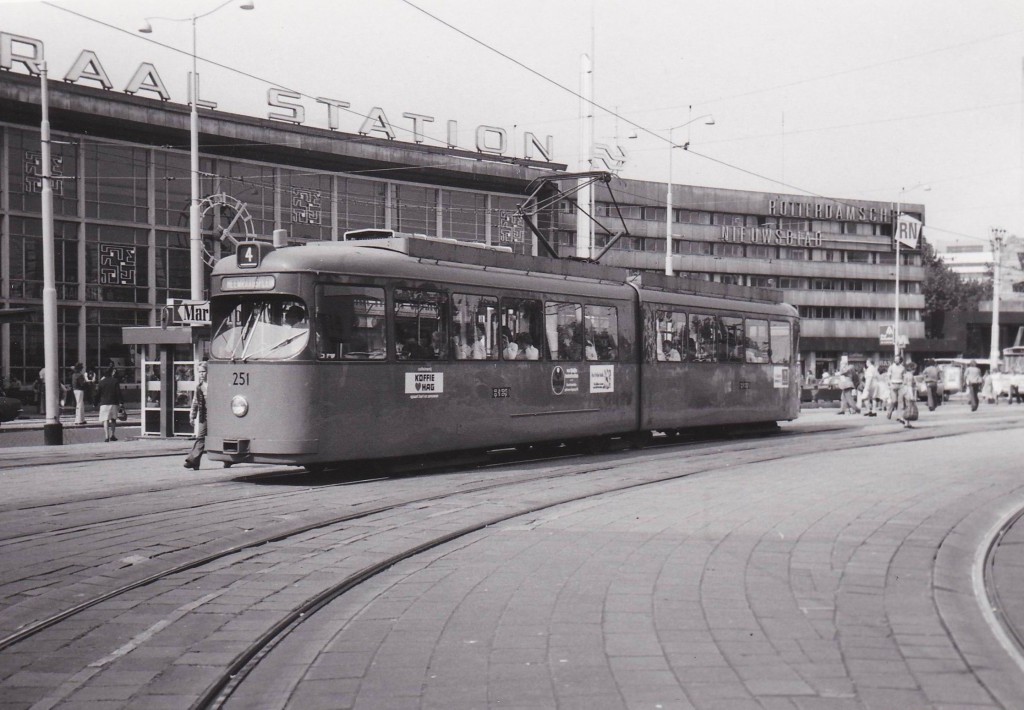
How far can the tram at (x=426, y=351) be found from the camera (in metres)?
12.6

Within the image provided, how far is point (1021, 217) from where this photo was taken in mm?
12836

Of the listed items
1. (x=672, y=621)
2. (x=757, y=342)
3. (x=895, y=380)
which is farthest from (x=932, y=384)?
(x=672, y=621)

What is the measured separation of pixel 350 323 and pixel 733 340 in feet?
34.1

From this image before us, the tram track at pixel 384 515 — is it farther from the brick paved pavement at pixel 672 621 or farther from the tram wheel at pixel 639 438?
the tram wheel at pixel 639 438

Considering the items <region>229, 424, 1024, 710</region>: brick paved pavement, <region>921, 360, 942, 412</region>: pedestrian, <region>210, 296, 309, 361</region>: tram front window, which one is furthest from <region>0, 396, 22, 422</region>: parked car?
<region>921, 360, 942, 412</region>: pedestrian

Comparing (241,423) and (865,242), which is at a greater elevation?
(865,242)

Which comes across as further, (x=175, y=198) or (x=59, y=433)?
(x=175, y=198)

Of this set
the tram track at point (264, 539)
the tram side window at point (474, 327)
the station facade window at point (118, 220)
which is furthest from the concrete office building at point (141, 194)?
the tram track at point (264, 539)

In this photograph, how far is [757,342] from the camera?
22.1m

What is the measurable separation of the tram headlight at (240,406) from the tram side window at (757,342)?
1180 cm

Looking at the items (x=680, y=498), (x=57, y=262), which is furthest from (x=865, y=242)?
(x=680, y=498)

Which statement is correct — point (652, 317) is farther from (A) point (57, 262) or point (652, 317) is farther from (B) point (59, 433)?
(A) point (57, 262)

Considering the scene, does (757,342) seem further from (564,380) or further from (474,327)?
(474,327)

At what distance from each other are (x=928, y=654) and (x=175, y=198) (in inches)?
1677
